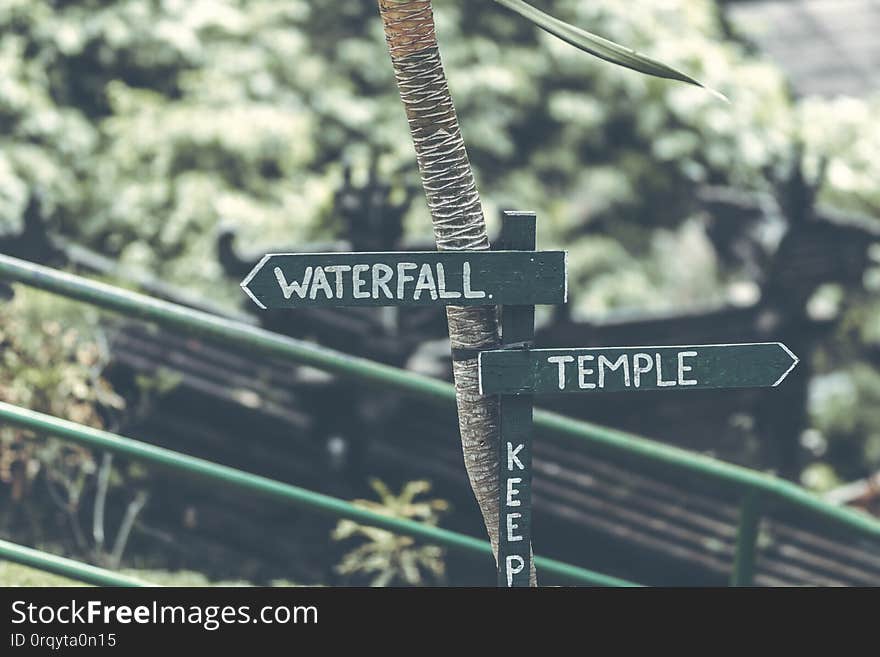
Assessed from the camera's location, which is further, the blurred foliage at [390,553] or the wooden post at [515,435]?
the blurred foliage at [390,553]

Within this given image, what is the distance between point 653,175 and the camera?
850 centimetres

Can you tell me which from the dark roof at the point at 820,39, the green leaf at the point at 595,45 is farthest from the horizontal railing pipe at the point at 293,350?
the dark roof at the point at 820,39

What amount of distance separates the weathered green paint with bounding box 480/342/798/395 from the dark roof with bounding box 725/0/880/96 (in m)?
7.58

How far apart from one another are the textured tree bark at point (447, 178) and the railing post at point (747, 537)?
2.80 feet

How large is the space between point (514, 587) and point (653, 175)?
6.32m

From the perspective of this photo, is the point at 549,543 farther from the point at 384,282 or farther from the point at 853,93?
the point at 853,93

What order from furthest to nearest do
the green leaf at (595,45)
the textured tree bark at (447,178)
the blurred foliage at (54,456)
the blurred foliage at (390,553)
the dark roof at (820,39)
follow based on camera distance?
the dark roof at (820,39) → the blurred foliage at (54,456) → the blurred foliage at (390,553) → the textured tree bark at (447,178) → the green leaf at (595,45)

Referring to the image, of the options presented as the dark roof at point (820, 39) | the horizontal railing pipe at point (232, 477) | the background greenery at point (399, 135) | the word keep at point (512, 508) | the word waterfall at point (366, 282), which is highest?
the dark roof at point (820, 39)

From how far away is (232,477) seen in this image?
2975mm

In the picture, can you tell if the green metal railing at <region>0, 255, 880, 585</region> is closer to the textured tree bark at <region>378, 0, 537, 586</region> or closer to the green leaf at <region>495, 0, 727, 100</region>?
the textured tree bark at <region>378, 0, 537, 586</region>

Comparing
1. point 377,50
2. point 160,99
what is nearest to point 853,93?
point 377,50

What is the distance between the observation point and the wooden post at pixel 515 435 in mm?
2504

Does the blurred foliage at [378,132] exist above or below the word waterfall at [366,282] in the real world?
above

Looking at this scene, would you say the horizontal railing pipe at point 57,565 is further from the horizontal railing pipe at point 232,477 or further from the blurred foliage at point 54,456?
the blurred foliage at point 54,456
